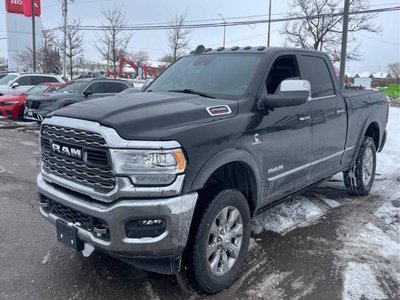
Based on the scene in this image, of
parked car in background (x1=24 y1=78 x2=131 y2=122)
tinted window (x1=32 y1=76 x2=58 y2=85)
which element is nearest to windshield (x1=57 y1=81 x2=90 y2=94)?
parked car in background (x1=24 y1=78 x2=131 y2=122)

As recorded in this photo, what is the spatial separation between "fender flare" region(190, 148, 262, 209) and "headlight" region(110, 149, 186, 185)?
0.25m

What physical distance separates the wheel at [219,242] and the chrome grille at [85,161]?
78cm

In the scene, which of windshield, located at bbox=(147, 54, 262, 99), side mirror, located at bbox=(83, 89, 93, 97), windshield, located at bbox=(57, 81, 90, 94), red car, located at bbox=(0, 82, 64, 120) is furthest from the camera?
red car, located at bbox=(0, 82, 64, 120)

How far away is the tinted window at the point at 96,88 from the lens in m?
13.0

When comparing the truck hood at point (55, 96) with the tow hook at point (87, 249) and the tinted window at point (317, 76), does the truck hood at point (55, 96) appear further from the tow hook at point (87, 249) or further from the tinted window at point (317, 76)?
the tow hook at point (87, 249)

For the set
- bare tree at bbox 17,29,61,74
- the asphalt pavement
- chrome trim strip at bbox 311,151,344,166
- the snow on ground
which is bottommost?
the asphalt pavement

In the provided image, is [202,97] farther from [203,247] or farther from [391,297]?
[391,297]

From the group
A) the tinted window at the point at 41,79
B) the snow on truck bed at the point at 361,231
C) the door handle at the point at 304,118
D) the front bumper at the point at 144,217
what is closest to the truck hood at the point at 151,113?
the front bumper at the point at 144,217

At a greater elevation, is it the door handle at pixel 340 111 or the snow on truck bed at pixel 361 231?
the door handle at pixel 340 111

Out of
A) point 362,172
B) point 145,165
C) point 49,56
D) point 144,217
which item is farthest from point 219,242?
point 49,56

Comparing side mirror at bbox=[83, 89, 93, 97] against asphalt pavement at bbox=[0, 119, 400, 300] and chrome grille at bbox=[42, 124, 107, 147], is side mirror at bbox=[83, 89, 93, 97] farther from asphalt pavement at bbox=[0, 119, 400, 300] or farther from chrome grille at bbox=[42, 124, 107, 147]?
chrome grille at bbox=[42, 124, 107, 147]

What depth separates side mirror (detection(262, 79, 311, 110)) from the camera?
354 centimetres

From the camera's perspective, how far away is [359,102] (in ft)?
18.4

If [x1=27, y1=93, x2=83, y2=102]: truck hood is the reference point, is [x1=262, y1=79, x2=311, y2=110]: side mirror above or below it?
above
